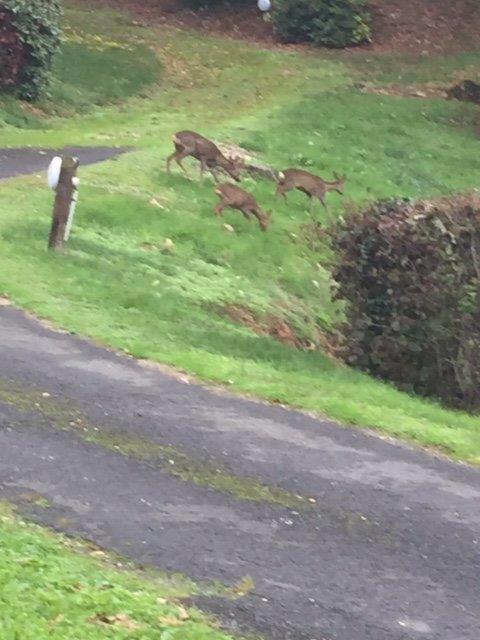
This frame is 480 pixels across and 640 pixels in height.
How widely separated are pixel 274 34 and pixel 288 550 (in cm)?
2839

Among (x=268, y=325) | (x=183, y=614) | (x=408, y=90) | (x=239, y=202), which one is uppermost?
(x=408, y=90)

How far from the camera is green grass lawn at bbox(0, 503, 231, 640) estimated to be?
5.12 metres

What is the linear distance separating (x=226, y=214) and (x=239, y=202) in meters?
0.37

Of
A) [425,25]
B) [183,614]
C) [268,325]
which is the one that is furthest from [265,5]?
[183,614]

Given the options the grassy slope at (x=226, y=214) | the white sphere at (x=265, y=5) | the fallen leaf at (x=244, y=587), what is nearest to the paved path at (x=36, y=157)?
the grassy slope at (x=226, y=214)

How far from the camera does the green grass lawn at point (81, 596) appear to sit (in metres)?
5.12

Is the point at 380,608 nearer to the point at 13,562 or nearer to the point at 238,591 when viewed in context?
the point at 238,591

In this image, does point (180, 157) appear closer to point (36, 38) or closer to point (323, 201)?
point (323, 201)

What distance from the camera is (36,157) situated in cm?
1936

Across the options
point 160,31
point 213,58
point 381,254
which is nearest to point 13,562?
point 381,254

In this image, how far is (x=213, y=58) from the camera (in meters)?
30.6

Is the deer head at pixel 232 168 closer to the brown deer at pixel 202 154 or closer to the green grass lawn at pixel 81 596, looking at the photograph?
the brown deer at pixel 202 154

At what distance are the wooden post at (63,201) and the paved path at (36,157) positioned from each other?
402cm

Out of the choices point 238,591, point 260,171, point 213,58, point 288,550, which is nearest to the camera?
→ point 238,591
